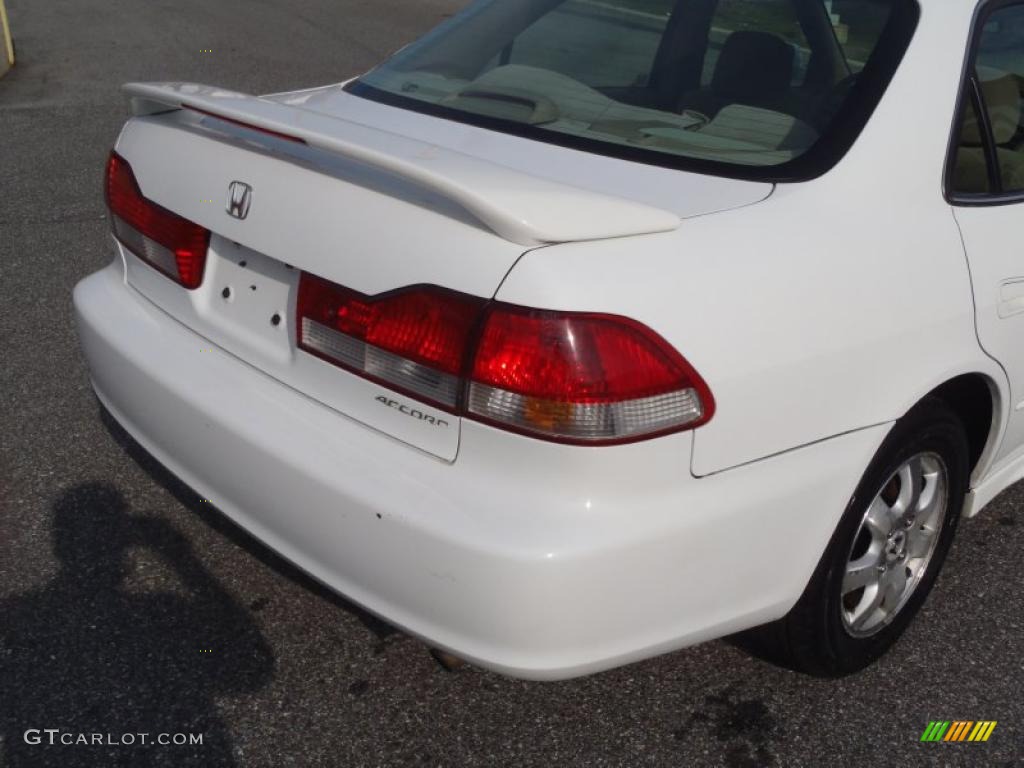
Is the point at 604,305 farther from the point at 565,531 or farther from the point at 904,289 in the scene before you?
the point at 904,289

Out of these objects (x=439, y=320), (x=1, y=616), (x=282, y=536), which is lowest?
(x=1, y=616)

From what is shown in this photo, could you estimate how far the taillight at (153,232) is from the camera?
2.73 metres

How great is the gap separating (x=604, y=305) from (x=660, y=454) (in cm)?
29

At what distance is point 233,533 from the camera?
11.1 feet

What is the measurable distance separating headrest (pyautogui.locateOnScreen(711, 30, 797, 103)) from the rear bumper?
2.96 ft

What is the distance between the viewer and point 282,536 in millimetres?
2453

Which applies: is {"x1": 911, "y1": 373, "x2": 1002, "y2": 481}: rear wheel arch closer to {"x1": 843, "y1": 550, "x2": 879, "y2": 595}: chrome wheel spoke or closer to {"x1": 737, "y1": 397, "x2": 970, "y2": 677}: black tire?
{"x1": 737, "y1": 397, "x2": 970, "y2": 677}: black tire

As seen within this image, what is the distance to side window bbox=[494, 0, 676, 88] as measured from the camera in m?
3.19

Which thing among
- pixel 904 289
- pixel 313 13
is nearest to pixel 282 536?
pixel 904 289

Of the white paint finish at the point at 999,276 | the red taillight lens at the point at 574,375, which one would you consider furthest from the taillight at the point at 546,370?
the white paint finish at the point at 999,276

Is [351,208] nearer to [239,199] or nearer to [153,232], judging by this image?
[239,199]

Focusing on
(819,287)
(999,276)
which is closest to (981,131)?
(999,276)

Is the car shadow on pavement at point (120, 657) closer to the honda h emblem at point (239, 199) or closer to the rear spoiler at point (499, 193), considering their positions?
the honda h emblem at point (239, 199)
